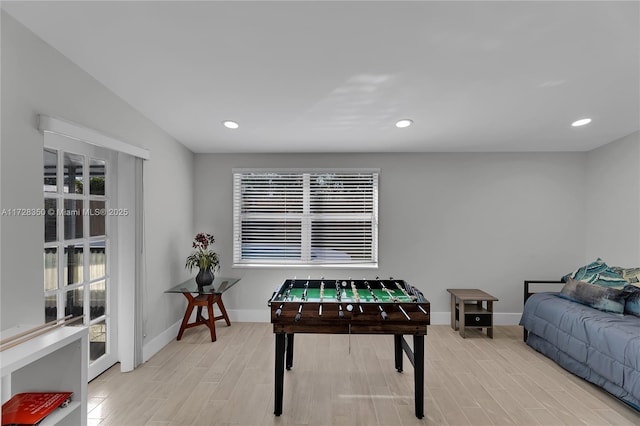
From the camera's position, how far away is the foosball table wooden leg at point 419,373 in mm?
2281

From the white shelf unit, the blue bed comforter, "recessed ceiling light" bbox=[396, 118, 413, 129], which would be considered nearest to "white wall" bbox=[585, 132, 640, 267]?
the blue bed comforter

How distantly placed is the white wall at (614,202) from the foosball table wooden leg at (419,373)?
3.04 metres

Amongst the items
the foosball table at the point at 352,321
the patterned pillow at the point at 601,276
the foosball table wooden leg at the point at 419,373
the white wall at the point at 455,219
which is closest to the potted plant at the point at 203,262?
the white wall at the point at 455,219

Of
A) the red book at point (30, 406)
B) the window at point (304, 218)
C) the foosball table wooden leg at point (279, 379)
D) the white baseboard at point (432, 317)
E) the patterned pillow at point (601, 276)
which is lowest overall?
the white baseboard at point (432, 317)

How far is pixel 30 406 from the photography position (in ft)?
5.22

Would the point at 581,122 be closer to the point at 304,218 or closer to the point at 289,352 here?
the point at 304,218

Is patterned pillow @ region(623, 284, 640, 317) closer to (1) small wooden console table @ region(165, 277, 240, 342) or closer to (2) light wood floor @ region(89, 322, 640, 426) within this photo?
(2) light wood floor @ region(89, 322, 640, 426)

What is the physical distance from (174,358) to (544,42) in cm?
408

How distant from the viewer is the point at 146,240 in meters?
3.19

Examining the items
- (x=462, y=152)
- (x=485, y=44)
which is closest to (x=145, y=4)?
(x=485, y=44)

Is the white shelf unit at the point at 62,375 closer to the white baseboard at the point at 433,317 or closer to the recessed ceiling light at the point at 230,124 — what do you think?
the recessed ceiling light at the point at 230,124

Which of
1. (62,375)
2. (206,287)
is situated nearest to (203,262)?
(206,287)

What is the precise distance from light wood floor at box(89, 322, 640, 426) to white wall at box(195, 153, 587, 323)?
926 millimetres

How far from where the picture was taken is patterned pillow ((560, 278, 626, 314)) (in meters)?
3.00
